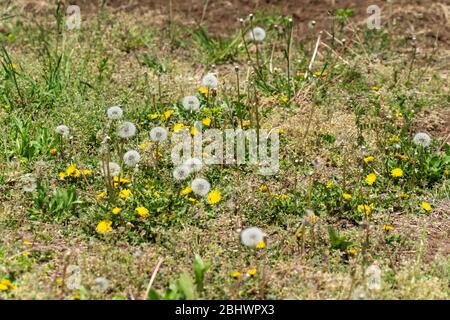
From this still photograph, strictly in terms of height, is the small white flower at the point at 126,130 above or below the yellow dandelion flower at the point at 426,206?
above

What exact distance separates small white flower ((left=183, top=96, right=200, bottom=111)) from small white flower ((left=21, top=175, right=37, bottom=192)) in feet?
3.63

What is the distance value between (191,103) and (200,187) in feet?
2.97

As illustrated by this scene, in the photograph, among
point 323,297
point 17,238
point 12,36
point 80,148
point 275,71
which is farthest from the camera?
point 12,36

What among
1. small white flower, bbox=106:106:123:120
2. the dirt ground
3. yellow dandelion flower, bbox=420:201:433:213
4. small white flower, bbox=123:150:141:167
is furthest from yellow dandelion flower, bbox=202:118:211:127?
the dirt ground

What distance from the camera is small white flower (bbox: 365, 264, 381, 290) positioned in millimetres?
3438

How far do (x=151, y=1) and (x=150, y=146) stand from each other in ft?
8.30

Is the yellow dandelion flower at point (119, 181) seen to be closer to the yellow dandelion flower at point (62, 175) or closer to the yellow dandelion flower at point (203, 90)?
the yellow dandelion flower at point (62, 175)

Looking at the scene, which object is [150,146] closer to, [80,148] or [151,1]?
[80,148]

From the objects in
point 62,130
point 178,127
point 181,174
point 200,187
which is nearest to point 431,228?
point 200,187

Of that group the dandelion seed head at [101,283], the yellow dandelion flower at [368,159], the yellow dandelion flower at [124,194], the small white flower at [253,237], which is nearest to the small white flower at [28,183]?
the yellow dandelion flower at [124,194]

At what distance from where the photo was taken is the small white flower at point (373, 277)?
11.3 feet

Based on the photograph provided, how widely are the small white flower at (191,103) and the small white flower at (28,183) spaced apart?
43.6 inches
